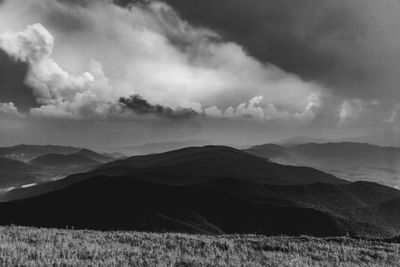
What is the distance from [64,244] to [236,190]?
10477cm

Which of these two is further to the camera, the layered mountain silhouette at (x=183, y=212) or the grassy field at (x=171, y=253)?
the layered mountain silhouette at (x=183, y=212)

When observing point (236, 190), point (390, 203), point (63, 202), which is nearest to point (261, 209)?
point (236, 190)

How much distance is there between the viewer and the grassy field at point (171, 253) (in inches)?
469

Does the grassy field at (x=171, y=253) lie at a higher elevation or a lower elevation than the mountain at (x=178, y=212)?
higher

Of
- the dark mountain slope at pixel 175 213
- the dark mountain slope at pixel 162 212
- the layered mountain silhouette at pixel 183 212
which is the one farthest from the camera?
the layered mountain silhouette at pixel 183 212

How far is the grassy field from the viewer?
1192 centimetres

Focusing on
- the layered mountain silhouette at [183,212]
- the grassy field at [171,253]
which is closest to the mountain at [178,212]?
the layered mountain silhouette at [183,212]

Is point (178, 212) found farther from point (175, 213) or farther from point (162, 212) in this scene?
point (162, 212)

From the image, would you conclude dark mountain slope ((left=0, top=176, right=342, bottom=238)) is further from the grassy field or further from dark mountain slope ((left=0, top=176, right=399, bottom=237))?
the grassy field

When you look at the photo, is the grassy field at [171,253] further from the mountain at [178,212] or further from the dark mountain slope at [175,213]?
the dark mountain slope at [175,213]

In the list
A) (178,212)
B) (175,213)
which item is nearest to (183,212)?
(178,212)

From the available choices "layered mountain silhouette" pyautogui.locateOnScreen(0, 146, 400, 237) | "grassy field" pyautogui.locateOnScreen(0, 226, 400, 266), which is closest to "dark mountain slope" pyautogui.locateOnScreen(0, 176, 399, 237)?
"layered mountain silhouette" pyautogui.locateOnScreen(0, 146, 400, 237)

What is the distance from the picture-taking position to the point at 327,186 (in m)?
134

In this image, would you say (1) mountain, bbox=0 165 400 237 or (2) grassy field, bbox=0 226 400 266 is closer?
(2) grassy field, bbox=0 226 400 266
